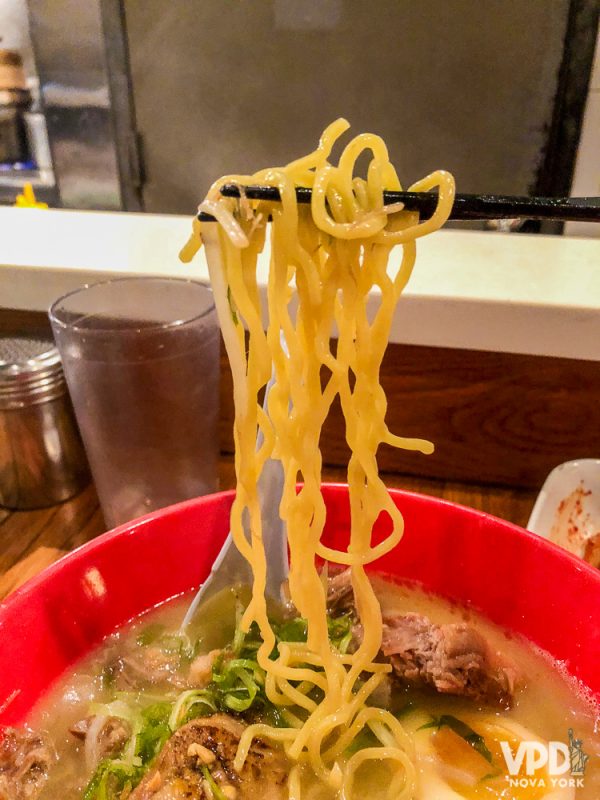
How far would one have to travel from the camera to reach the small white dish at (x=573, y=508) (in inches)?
41.3

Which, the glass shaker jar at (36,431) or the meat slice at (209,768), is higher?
Result: the glass shaker jar at (36,431)

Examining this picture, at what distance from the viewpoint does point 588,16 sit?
2646mm

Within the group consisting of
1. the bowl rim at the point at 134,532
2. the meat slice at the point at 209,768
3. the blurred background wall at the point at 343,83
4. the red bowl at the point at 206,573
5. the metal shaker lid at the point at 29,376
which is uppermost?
the blurred background wall at the point at 343,83

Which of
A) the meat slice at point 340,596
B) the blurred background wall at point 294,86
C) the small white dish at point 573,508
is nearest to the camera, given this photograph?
the meat slice at point 340,596

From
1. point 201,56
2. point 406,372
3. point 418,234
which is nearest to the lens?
point 418,234

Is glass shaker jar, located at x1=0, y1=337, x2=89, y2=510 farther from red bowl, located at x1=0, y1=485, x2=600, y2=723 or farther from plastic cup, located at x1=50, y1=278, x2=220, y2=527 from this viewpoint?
red bowl, located at x1=0, y1=485, x2=600, y2=723

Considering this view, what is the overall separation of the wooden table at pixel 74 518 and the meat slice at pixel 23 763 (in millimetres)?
315

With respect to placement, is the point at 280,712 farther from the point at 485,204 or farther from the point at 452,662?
the point at 485,204

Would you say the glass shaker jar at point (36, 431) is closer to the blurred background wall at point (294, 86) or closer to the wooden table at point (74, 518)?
the wooden table at point (74, 518)

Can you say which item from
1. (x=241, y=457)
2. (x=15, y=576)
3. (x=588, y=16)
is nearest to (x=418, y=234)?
(x=241, y=457)

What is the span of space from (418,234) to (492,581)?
1.76ft

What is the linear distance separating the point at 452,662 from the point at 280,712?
22 cm

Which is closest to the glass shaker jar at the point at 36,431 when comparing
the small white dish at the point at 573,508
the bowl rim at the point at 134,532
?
the bowl rim at the point at 134,532

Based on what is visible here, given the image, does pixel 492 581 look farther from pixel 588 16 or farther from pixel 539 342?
pixel 588 16
